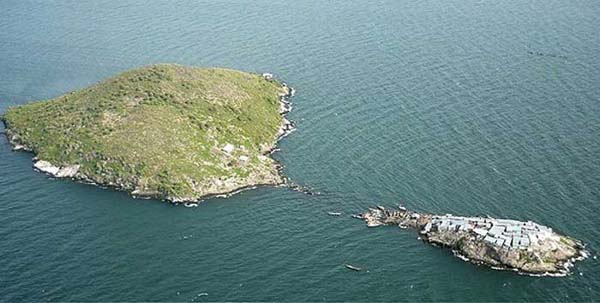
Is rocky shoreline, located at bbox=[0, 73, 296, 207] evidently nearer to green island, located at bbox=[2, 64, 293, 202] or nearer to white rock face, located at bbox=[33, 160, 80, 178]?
white rock face, located at bbox=[33, 160, 80, 178]

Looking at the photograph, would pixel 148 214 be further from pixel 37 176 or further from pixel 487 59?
pixel 487 59

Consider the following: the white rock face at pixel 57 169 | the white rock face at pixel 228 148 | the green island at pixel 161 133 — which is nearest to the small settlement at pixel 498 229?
the green island at pixel 161 133

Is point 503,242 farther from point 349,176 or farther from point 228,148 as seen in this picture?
point 228,148

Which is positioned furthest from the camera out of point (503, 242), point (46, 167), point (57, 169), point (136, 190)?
point (46, 167)

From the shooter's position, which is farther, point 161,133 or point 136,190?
point 161,133

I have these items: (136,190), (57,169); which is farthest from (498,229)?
(57,169)

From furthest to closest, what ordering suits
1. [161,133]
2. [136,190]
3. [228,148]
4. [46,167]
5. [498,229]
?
[161,133]
[228,148]
[46,167]
[136,190]
[498,229]

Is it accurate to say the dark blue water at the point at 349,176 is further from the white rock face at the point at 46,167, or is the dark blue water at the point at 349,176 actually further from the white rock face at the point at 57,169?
the white rock face at the point at 57,169

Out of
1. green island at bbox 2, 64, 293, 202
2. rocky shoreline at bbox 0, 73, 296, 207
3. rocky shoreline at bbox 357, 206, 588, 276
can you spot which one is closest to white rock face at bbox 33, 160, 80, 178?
rocky shoreline at bbox 0, 73, 296, 207
